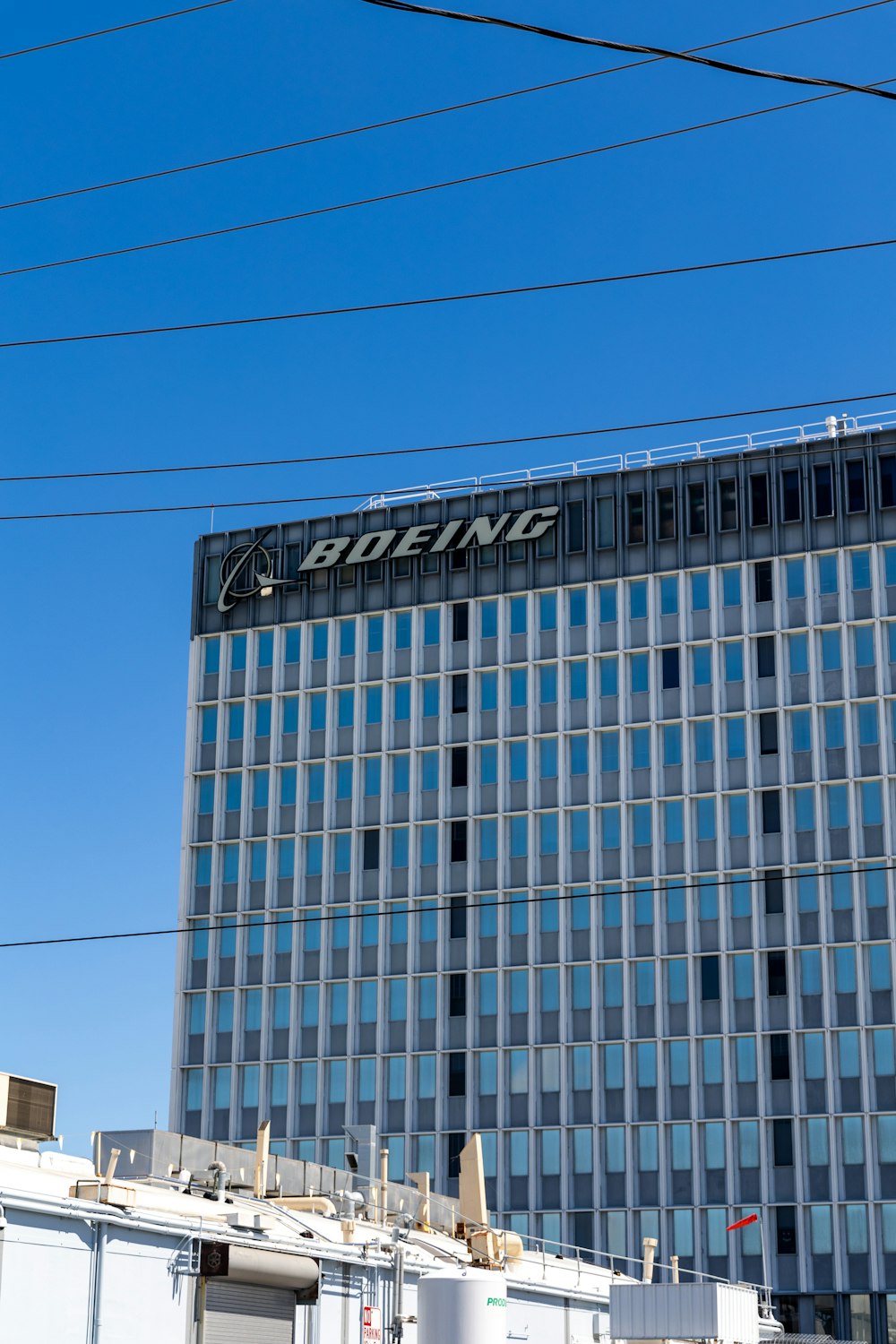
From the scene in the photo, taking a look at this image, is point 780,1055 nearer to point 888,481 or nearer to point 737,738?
point 737,738

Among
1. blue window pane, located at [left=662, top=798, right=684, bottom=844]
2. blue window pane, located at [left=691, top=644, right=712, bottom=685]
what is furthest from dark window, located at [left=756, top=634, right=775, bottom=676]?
blue window pane, located at [left=662, top=798, right=684, bottom=844]

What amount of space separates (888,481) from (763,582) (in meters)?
7.36

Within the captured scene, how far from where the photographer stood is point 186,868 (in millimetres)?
93562

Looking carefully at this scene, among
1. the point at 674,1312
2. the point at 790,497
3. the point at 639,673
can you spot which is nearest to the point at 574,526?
the point at 639,673

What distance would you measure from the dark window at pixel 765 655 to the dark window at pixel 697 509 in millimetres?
6001

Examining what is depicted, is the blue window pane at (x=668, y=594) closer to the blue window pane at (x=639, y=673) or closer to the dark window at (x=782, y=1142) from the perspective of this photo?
the blue window pane at (x=639, y=673)

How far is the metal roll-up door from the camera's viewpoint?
2558cm

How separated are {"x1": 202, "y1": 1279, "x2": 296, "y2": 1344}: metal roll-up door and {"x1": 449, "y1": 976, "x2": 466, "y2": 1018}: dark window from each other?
196ft

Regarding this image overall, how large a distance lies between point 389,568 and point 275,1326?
224 feet

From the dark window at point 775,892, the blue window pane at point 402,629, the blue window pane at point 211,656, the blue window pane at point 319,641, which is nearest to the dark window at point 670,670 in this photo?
the dark window at point 775,892

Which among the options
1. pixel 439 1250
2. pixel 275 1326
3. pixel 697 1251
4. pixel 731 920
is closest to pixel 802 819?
pixel 731 920

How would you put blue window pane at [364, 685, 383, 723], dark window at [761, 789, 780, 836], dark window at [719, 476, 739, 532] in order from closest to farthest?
dark window at [761, 789, 780, 836]
dark window at [719, 476, 739, 532]
blue window pane at [364, 685, 383, 723]

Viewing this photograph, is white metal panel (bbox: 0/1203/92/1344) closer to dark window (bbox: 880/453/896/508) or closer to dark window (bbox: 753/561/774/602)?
dark window (bbox: 753/561/774/602)

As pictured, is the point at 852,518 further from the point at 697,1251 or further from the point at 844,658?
the point at 697,1251
